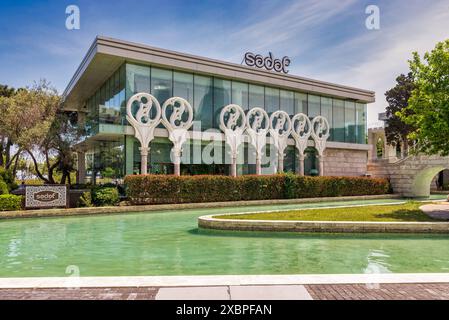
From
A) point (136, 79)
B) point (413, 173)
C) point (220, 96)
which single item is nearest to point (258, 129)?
point (220, 96)

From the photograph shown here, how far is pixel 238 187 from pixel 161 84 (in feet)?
34.3

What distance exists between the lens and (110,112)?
31.2 m

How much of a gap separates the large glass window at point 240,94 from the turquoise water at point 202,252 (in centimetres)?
2197

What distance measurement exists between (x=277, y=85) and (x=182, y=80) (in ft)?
35.9

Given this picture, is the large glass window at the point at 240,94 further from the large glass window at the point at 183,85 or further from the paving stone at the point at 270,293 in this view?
the paving stone at the point at 270,293

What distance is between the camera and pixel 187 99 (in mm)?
33562

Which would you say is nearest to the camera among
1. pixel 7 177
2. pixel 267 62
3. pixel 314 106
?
pixel 7 177

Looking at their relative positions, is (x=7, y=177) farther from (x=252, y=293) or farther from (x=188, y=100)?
(x=252, y=293)

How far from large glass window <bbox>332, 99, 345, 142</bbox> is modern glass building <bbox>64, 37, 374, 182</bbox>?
12 centimetres

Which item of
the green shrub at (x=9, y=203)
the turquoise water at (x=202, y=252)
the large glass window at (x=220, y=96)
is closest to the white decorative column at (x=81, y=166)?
the large glass window at (x=220, y=96)

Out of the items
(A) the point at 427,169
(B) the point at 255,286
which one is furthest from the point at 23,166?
(B) the point at 255,286

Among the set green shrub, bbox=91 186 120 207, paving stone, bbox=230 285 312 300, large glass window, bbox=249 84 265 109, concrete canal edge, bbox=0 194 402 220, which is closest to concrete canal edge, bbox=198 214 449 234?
paving stone, bbox=230 285 312 300

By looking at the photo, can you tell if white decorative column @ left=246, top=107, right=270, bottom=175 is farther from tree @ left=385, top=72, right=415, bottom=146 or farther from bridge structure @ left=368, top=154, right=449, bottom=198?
tree @ left=385, top=72, right=415, bottom=146

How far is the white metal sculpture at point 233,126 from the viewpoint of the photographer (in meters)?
34.9
